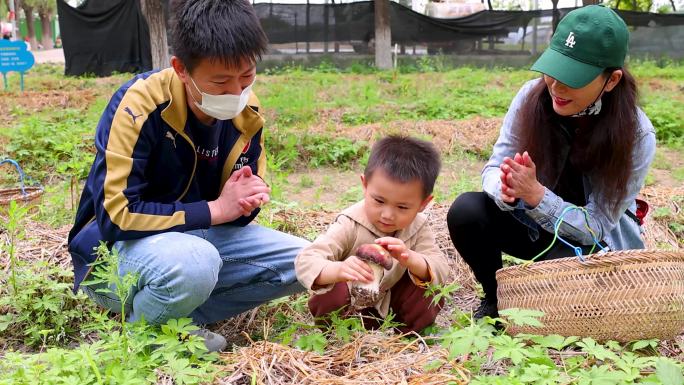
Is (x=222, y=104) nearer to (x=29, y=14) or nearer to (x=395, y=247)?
(x=395, y=247)

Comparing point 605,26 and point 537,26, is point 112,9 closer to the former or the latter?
point 537,26

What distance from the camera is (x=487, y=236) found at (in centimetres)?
270

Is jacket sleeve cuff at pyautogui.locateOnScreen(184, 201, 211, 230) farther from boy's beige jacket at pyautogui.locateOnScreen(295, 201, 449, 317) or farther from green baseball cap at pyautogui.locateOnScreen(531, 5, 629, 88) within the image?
green baseball cap at pyautogui.locateOnScreen(531, 5, 629, 88)

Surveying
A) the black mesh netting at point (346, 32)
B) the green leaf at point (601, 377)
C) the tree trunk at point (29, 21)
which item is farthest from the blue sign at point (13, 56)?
the tree trunk at point (29, 21)

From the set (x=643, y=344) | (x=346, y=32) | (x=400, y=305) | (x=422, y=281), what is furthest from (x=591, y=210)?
(x=346, y=32)

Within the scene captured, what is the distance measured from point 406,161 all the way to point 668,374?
3.53 ft

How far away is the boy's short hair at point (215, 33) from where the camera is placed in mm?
2215

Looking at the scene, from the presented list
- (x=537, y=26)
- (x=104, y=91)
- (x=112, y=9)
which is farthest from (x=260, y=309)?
(x=537, y=26)

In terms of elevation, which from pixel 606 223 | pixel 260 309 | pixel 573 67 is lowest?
pixel 260 309

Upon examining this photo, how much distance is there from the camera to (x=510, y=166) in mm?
2320

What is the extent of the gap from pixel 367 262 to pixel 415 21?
16.2 m

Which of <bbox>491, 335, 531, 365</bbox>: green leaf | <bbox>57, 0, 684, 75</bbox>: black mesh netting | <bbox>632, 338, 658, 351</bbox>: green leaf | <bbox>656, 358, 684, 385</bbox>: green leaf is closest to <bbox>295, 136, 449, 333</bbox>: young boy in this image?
<bbox>491, 335, 531, 365</bbox>: green leaf

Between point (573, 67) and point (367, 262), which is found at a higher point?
point (573, 67)

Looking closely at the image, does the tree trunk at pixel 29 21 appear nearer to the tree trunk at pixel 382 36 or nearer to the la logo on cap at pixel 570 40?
the tree trunk at pixel 382 36
